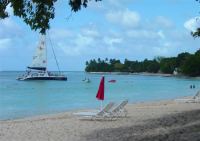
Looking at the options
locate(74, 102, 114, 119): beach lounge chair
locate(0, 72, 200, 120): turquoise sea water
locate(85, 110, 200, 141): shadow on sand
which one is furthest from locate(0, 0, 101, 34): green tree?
locate(0, 72, 200, 120): turquoise sea water

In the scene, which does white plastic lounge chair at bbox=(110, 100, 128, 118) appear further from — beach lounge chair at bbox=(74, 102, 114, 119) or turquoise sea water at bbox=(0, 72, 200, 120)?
turquoise sea water at bbox=(0, 72, 200, 120)

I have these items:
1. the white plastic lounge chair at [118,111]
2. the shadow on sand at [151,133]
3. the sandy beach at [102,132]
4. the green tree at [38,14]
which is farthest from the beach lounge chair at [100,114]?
the green tree at [38,14]

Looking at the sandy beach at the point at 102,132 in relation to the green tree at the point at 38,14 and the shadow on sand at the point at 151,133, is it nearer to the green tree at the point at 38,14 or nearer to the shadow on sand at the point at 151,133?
→ the shadow on sand at the point at 151,133

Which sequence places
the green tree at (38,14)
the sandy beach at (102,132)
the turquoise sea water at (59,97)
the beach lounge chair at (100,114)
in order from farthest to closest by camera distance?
the turquoise sea water at (59,97), the beach lounge chair at (100,114), the sandy beach at (102,132), the green tree at (38,14)

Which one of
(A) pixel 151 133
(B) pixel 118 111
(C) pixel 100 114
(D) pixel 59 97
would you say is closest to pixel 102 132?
(A) pixel 151 133

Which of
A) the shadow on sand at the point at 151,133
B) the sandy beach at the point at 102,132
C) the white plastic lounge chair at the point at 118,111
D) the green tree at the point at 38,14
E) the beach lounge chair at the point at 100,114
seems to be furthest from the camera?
the white plastic lounge chair at the point at 118,111

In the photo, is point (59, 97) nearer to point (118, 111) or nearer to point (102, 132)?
point (118, 111)

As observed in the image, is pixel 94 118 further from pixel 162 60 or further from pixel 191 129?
pixel 162 60

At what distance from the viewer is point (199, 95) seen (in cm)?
3397

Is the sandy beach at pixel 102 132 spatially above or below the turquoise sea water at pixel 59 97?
above

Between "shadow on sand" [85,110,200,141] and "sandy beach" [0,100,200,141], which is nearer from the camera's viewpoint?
"shadow on sand" [85,110,200,141]

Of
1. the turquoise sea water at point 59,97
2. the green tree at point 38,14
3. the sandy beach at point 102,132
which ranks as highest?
the green tree at point 38,14

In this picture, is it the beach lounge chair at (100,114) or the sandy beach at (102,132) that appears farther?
the beach lounge chair at (100,114)

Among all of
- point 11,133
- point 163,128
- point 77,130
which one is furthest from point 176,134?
point 11,133
